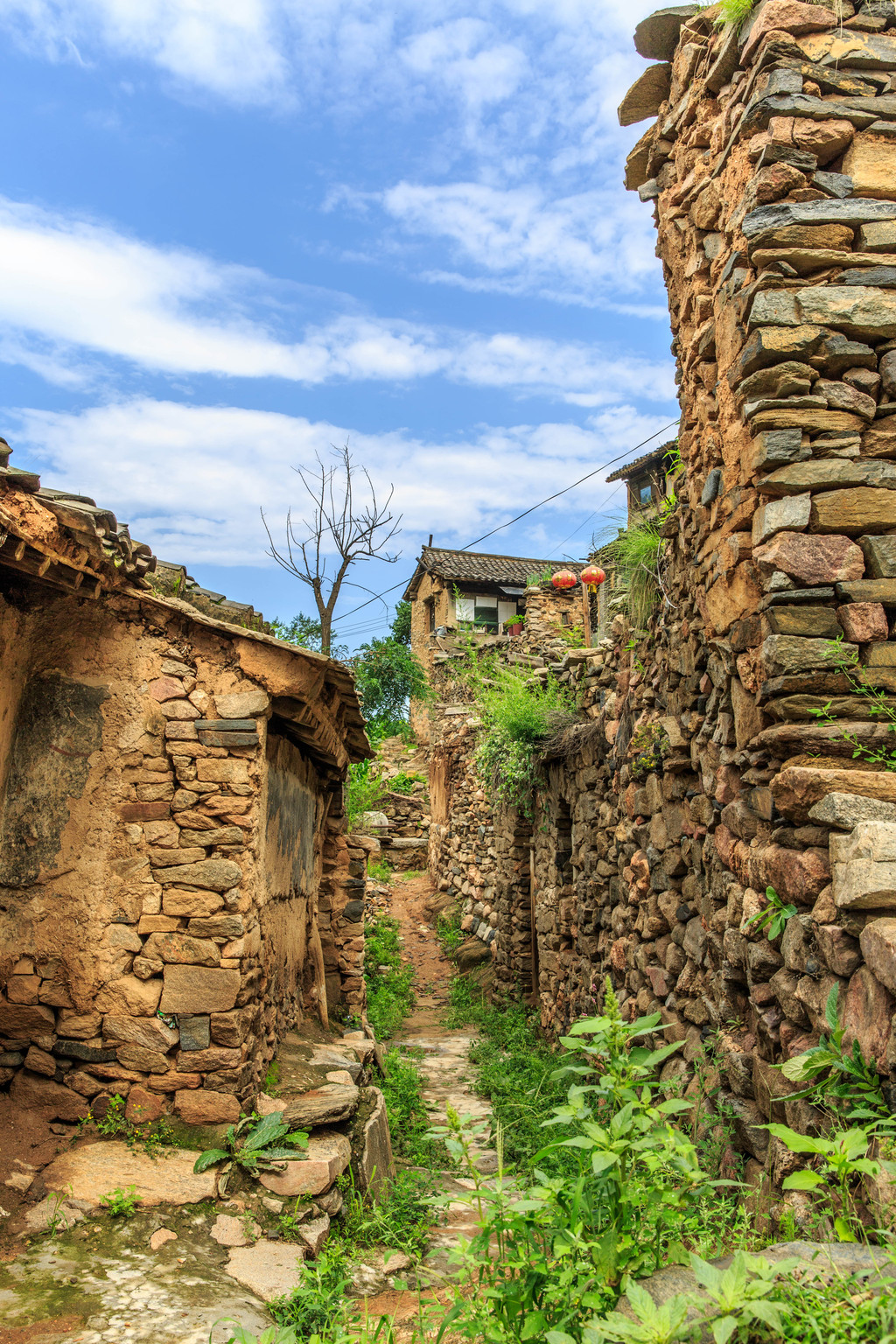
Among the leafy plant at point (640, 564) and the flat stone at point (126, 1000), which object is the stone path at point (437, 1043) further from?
the leafy plant at point (640, 564)

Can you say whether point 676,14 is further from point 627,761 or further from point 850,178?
point 627,761

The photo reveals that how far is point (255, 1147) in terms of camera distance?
152 inches

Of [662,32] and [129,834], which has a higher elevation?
[662,32]

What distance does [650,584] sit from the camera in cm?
515

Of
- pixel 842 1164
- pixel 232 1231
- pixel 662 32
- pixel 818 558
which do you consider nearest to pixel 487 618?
pixel 662 32

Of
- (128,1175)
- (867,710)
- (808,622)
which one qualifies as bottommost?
(128,1175)

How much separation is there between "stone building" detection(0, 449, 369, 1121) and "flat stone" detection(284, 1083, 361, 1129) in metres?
0.27

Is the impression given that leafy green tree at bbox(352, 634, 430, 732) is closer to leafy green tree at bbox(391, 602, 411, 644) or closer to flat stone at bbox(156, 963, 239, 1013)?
leafy green tree at bbox(391, 602, 411, 644)

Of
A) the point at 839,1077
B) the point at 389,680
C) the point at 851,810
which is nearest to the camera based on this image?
the point at 839,1077

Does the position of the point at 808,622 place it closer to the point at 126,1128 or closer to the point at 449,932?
the point at 126,1128

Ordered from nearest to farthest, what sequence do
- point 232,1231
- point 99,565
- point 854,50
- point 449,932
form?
point 854,50 → point 232,1231 → point 99,565 → point 449,932

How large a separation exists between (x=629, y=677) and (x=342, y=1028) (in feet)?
11.7

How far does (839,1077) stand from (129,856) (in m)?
3.09

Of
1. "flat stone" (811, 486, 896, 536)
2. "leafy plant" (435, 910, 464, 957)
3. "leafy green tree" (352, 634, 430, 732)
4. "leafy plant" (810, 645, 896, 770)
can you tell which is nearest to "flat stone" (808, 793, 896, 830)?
"leafy plant" (810, 645, 896, 770)
